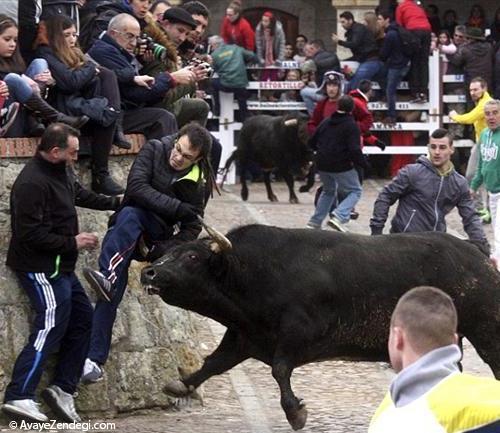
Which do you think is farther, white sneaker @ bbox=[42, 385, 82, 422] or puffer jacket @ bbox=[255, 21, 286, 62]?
puffer jacket @ bbox=[255, 21, 286, 62]

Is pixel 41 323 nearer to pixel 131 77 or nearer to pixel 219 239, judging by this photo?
pixel 219 239

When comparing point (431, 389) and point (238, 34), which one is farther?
point (238, 34)

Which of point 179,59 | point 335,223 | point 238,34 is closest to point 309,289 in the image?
point 179,59

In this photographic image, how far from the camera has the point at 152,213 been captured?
9.80 m

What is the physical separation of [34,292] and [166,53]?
2.89m

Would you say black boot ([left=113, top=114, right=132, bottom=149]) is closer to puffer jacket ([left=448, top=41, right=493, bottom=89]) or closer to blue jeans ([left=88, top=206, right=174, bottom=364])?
blue jeans ([left=88, top=206, right=174, bottom=364])

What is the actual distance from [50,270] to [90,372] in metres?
0.80

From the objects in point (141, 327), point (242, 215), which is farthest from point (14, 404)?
point (242, 215)

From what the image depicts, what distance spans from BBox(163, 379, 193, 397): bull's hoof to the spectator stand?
1488 centimetres

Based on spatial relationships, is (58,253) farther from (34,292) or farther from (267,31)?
(267,31)

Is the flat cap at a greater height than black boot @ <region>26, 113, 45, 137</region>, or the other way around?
the flat cap

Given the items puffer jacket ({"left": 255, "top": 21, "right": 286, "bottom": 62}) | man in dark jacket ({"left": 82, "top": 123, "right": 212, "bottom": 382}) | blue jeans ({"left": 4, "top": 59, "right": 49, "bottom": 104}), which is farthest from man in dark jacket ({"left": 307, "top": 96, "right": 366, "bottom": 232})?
puffer jacket ({"left": 255, "top": 21, "right": 286, "bottom": 62})

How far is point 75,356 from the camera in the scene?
9.68 m

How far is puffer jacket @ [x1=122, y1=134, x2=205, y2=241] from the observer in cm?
973
